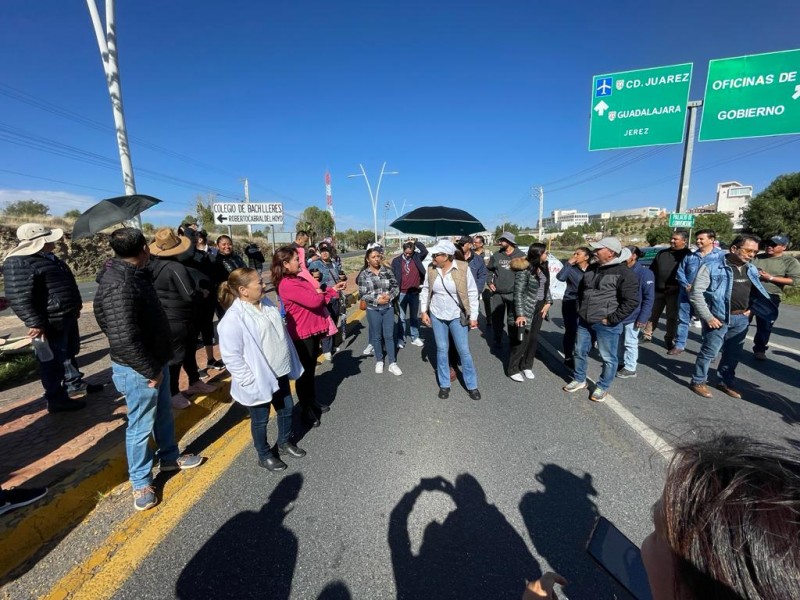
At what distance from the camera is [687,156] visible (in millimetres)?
10539

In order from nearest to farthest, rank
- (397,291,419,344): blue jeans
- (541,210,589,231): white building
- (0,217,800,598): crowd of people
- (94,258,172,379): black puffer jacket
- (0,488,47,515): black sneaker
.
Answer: (0,217,800,598): crowd of people → (0,488,47,515): black sneaker → (94,258,172,379): black puffer jacket → (397,291,419,344): blue jeans → (541,210,589,231): white building

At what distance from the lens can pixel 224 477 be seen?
266 centimetres

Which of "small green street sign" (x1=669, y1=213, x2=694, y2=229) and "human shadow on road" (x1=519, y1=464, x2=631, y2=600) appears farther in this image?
"small green street sign" (x1=669, y1=213, x2=694, y2=229)

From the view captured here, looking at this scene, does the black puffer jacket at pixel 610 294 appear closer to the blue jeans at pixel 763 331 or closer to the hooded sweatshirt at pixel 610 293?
the hooded sweatshirt at pixel 610 293

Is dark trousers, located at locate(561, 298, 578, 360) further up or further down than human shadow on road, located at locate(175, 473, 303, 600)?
further up

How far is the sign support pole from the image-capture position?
981cm

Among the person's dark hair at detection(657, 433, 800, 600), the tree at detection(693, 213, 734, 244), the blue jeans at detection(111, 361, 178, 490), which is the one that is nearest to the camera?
the person's dark hair at detection(657, 433, 800, 600)

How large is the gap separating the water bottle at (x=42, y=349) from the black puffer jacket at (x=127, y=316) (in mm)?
1767

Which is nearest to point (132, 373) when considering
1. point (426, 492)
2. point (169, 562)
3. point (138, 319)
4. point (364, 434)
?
point (138, 319)

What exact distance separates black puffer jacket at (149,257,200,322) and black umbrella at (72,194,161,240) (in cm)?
53

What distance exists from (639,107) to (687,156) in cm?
219

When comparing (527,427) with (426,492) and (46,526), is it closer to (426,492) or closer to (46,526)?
(426,492)

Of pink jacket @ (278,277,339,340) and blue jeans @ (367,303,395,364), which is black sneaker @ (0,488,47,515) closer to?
pink jacket @ (278,277,339,340)

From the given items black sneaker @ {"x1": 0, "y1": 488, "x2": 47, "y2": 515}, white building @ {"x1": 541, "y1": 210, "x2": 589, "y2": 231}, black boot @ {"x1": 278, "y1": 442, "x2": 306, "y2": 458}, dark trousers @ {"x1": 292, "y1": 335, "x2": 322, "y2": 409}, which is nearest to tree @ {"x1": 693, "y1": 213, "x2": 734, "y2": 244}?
dark trousers @ {"x1": 292, "y1": 335, "x2": 322, "y2": 409}
